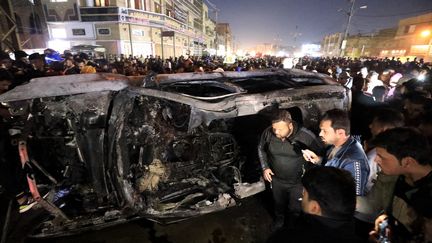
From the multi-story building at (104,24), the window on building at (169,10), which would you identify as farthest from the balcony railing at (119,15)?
the window on building at (169,10)

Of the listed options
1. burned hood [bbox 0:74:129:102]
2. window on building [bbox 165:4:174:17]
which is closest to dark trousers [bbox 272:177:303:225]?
burned hood [bbox 0:74:129:102]

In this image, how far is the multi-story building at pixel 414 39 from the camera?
31.5 m

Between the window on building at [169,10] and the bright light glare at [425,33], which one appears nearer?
the bright light glare at [425,33]

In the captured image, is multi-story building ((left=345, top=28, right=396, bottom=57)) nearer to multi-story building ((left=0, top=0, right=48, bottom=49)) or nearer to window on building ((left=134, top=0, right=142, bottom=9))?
window on building ((left=134, top=0, right=142, bottom=9))

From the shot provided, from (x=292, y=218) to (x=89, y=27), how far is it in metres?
29.0

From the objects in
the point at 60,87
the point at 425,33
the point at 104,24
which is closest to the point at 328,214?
the point at 60,87

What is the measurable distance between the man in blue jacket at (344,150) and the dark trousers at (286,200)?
2.28 feet

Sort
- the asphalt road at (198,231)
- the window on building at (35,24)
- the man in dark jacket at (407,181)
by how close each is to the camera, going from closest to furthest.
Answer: the man in dark jacket at (407,181)
the asphalt road at (198,231)
the window on building at (35,24)

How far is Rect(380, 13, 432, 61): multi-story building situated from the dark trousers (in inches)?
1444

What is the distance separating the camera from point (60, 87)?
275 centimetres

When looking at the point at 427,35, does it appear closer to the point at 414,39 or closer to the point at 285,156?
the point at 414,39

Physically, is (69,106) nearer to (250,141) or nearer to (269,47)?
(250,141)

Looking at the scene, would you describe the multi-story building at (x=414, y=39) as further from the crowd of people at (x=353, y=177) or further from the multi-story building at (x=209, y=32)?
the multi-story building at (x=209, y=32)

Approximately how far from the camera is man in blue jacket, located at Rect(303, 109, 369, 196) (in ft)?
7.32
